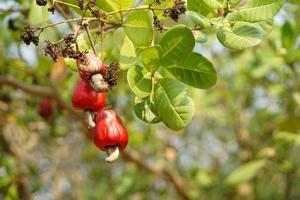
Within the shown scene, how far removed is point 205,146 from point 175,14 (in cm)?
403

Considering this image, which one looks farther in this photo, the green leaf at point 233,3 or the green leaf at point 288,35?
the green leaf at point 288,35

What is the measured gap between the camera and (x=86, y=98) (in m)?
1.15

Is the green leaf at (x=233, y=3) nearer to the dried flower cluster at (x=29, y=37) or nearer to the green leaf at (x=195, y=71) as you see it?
the green leaf at (x=195, y=71)

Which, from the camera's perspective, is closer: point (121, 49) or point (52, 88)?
point (121, 49)

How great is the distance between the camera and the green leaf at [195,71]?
1.14 metres

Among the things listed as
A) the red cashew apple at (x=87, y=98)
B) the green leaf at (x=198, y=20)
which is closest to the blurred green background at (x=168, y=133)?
the red cashew apple at (x=87, y=98)

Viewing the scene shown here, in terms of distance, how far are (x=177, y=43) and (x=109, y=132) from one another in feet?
0.75

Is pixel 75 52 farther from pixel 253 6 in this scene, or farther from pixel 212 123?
pixel 212 123

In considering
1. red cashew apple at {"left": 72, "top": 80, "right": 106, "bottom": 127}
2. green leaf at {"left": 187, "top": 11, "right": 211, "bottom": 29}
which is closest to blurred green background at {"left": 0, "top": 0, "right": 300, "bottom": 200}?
red cashew apple at {"left": 72, "top": 80, "right": 106, "bottom": 127}

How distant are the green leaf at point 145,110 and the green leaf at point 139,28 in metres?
0.12

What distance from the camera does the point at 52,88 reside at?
2.33 meters

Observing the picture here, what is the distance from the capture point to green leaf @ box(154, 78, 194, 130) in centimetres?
108

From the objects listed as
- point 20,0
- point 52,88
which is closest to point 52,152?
point 52,88

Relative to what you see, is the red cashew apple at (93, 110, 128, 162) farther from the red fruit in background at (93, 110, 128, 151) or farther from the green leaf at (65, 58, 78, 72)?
the green leaf at (65, 58, 78, 72)
